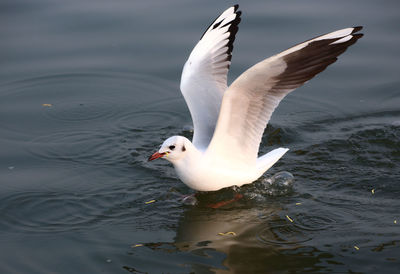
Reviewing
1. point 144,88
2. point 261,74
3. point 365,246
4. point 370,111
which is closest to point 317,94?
point 370,111

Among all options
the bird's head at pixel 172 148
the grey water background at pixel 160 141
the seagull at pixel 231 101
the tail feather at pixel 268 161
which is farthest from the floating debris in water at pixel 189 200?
the tail feather at pixel 268 161

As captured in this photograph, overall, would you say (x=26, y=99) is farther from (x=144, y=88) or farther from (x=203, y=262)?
(x=203, y=262)

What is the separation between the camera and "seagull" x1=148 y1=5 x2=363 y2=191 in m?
5.83

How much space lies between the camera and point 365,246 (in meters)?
5.42

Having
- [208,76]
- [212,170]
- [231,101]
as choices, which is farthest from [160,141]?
[231,101]

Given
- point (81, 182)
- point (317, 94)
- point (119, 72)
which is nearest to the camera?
point (81, 182)

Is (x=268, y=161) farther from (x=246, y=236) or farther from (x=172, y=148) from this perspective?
(x=246, y=236)

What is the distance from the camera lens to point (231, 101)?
5957 mm

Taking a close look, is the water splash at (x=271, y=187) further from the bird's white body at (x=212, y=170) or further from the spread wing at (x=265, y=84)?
the spread wing at (x=265, y=84)

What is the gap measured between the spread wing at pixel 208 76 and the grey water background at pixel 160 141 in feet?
2.31

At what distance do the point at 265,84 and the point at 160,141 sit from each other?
2.16 metres

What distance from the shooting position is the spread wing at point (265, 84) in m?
5.77

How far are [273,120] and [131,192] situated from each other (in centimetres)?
248

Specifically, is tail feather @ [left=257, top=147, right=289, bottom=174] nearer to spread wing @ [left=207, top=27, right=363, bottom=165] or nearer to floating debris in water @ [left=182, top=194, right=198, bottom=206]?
spread wing @ [left=207, top=27, right=363, bottom=165]
